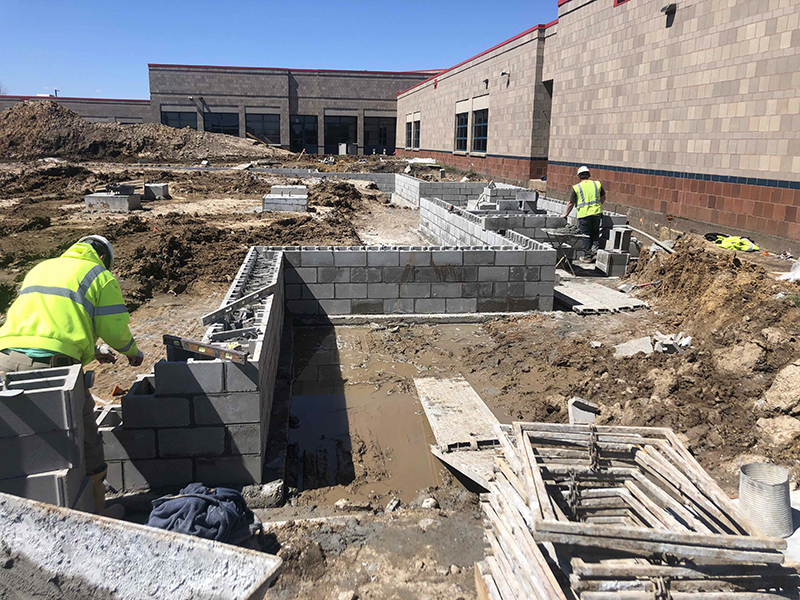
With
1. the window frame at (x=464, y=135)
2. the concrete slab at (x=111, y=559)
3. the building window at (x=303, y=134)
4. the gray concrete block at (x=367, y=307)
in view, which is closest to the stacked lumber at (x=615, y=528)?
the concrete slab at (x=111, y=559)

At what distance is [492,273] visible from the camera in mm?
8016

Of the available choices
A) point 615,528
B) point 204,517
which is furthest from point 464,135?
A: point 615,528

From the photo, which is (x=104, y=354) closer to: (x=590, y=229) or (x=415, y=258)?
(x=415, y=258)

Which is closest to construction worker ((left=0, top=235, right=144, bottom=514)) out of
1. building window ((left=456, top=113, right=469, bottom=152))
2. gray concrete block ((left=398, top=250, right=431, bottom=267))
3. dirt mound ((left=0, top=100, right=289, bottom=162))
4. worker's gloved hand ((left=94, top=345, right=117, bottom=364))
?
worker's gloved hand ((left=94, top=345, right=117, bottom=364))

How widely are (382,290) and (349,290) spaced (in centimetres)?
44

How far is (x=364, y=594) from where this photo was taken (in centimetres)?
324

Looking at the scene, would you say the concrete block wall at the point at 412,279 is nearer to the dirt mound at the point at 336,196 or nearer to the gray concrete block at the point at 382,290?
the gray concrete block at the point at 382,290

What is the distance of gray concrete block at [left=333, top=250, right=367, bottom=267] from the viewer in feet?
25.6

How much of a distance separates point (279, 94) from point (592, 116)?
32153 mm

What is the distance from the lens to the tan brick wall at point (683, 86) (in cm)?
931

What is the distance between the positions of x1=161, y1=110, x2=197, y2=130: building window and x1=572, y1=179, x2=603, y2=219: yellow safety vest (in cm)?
3866

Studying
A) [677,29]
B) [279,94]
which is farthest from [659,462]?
[279,94]

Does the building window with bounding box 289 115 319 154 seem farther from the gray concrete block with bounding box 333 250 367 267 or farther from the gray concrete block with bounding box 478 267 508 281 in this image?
the gray concrete block with bounding box 478 267 508 281

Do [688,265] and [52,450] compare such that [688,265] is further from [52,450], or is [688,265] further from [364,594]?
[52,450]
